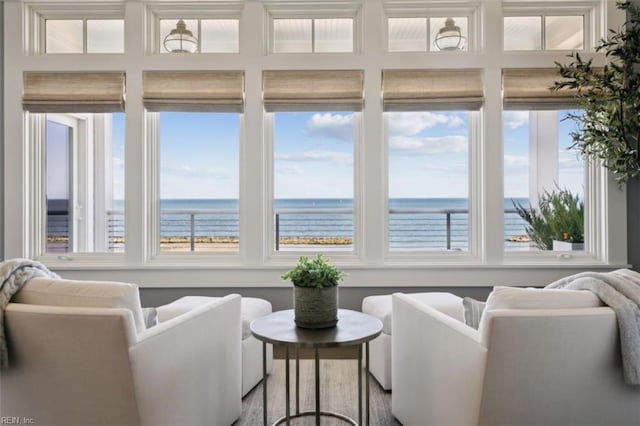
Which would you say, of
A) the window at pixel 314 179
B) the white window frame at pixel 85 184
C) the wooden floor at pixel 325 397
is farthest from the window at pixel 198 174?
the wooden floor at pixel 325 397

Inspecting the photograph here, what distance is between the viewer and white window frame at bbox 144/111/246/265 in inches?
139

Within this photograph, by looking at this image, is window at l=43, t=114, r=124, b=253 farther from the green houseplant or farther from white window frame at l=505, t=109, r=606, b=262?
the green houseplant

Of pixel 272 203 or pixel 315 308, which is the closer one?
pixel 315 308

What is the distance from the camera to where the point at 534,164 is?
3.62 m

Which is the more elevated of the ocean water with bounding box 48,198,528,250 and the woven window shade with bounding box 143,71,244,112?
the woven window shade with bounding box 143,71,244,112

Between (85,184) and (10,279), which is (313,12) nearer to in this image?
(85,184)

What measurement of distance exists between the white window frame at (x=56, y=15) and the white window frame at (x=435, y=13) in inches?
88.2

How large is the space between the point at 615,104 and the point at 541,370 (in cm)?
244

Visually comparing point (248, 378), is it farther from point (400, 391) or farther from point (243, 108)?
point (243, 108)

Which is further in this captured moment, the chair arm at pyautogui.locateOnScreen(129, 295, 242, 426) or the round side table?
the round side table

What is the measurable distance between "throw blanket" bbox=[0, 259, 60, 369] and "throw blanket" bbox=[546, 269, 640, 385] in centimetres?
227

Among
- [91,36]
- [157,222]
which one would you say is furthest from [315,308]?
[91,36]

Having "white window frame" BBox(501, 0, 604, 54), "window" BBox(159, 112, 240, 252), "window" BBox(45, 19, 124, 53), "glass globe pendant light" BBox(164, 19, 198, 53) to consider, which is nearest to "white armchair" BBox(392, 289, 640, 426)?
"window" BBox(159, 112, 240, 252)

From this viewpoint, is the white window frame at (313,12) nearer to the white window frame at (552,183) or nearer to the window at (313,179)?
the window at (313,179)
